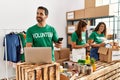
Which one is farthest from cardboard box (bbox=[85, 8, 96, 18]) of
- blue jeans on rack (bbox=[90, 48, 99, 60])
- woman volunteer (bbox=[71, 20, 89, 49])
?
woman volunteer (bbox=[71, 20, 89, 49])

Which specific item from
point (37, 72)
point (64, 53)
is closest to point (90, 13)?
point (64, 53)

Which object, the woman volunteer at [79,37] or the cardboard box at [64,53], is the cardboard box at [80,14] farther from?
the woman volunteer at [79,37]

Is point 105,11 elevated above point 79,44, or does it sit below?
above

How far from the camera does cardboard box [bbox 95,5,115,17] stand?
12.2 feet

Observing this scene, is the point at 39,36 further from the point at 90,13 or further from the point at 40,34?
the point at 90,13

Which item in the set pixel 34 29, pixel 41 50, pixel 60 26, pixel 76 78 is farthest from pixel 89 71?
pixel 60 26

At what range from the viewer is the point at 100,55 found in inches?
109

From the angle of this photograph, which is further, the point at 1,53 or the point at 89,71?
the point at 1,53

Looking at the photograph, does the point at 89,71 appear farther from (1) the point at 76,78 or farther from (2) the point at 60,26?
(2) the point at 60,26

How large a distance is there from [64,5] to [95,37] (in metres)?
2.30

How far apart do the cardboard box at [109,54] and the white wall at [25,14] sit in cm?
221

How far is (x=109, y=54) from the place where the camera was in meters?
2.61

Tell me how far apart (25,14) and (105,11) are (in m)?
2.11

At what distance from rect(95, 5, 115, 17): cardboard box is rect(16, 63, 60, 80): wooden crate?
9.04 feet
